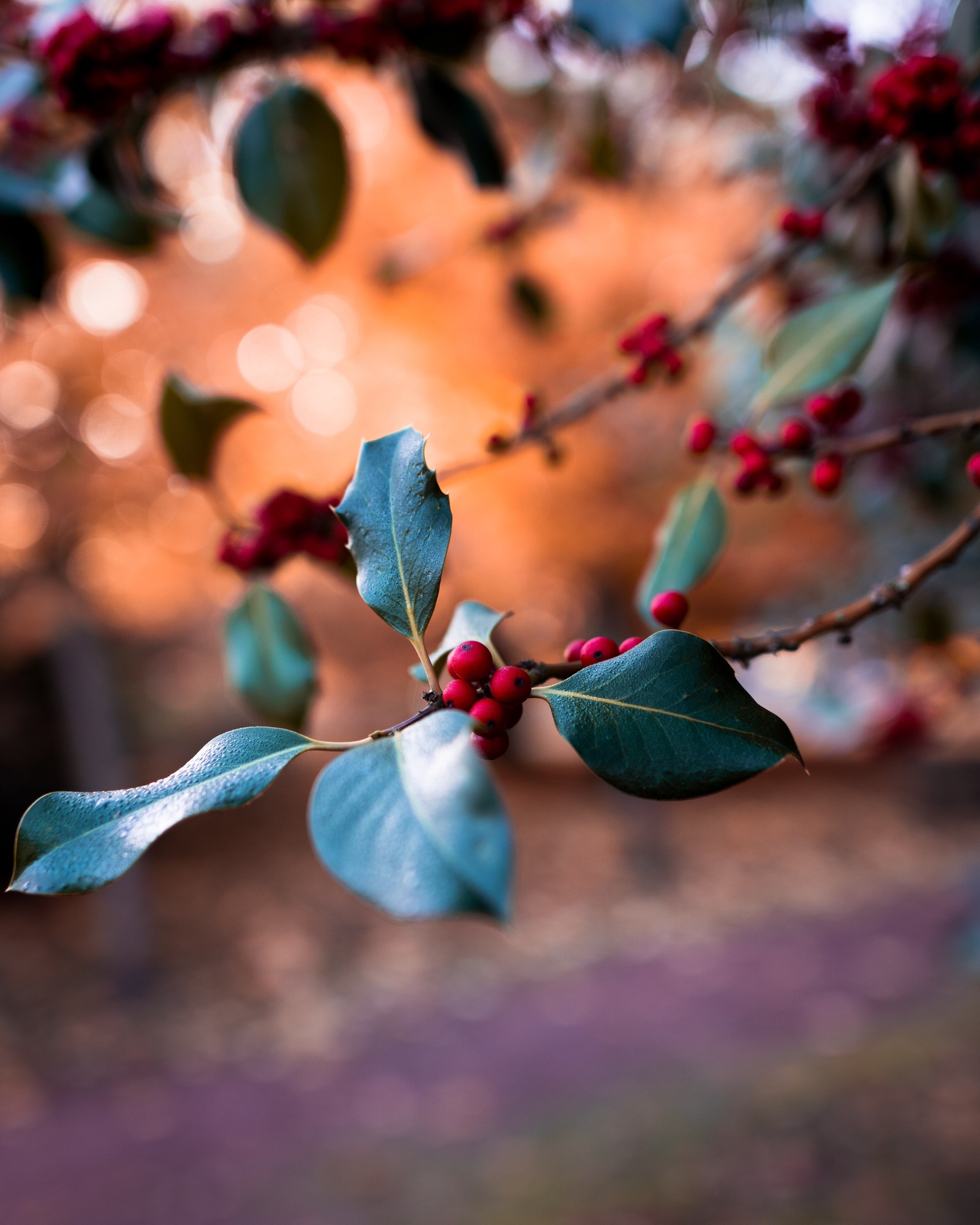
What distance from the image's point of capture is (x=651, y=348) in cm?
105

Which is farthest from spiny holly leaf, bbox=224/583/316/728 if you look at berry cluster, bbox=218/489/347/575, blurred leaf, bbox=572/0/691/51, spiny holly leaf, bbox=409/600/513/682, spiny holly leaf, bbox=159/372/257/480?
blurred leaf, bbox=572/0/691/51

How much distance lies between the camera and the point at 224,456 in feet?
18.7

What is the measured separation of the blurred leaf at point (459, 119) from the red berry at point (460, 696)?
1.01 m

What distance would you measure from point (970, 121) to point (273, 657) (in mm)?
917

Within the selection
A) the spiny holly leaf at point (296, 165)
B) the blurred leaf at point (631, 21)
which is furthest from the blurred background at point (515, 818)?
the blurred leaf at point (631, 21)

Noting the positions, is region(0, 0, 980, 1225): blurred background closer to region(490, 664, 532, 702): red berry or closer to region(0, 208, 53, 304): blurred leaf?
region(0, 208, 53, 304): blurred leaf

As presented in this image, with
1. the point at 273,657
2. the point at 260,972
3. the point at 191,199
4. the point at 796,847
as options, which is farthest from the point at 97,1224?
the point at 796,847

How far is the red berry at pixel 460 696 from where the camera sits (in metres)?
0.53

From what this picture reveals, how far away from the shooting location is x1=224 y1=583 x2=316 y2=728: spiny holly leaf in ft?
3.18

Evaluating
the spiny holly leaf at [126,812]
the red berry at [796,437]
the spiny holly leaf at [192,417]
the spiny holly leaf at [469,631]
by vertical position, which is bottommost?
the red berry at [796,437]

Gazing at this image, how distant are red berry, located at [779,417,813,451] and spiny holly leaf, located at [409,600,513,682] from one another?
0.46m

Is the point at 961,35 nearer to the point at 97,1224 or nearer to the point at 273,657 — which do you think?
the point at 273,657

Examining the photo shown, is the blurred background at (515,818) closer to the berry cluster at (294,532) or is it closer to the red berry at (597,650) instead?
the berry cluster at (294,532)

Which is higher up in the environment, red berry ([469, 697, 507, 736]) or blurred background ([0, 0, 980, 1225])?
red berry ([469, 697, 507, 736])
